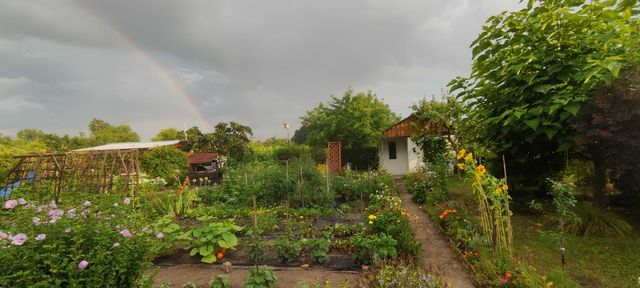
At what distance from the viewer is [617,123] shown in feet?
11.7

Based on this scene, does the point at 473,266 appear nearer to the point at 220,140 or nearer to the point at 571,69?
the point at 571,69

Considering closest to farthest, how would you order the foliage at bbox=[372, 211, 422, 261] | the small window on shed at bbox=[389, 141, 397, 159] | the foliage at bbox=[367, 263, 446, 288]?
the foliage at bbox=[367, 263, 446, 288]
the foliage at bbox=[372, 211, 422, 261]
the small window on shed at bbox=[389, 141, 397, 159]

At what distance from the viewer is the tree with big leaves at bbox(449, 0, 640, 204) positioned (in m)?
3.88

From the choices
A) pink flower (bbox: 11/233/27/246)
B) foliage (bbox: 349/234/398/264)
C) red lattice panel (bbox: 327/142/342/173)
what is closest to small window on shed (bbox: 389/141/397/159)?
red lattice panel (bbox: 327/142/342/173)

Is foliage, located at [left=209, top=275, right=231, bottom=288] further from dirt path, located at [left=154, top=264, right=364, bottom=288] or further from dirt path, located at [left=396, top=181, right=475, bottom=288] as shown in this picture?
dirt path, located at [left=396, top=181, right=475, bottom=288]

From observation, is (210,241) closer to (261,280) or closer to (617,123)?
(261,280)

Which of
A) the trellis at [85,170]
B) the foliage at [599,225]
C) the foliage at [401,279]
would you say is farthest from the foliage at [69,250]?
the foliage at [599,225]

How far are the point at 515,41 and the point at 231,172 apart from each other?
32.4 ft

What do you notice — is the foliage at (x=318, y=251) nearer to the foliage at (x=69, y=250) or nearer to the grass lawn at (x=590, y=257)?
the foliage at (x=69, y=250)

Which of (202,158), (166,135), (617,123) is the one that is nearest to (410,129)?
(617,123)

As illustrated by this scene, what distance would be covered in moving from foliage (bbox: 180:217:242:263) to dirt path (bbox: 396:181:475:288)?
2844 mm

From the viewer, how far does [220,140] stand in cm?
1631

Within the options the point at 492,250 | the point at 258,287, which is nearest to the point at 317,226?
the point at 258,287

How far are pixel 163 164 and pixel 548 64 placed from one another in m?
13.6
